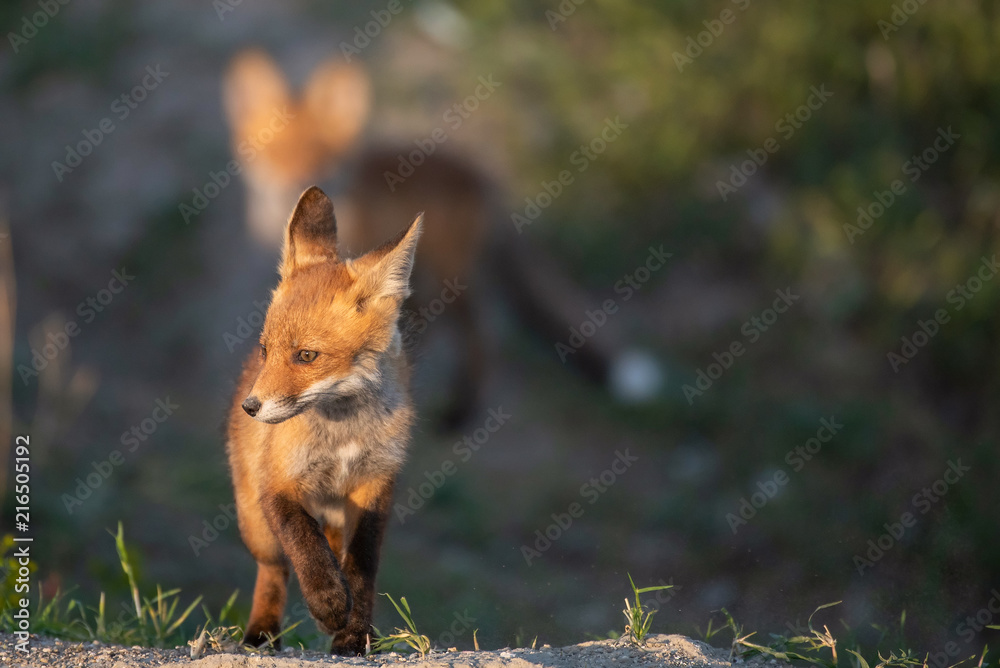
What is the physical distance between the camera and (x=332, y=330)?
303 cm

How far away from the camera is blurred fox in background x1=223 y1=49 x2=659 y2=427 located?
7.75m

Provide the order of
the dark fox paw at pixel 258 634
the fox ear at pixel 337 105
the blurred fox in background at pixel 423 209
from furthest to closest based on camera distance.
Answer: the fox ear at pixel 337 105 → the blurred fox in background at pixel 423 209 → the dark fox paw at pixel 258 634

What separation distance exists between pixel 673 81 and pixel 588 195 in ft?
4.23

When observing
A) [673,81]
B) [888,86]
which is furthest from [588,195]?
[888,86]

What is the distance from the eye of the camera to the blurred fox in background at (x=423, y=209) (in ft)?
A: 25.4

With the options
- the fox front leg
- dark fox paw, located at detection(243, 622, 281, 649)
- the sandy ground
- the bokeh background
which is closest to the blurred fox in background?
the bokeh background

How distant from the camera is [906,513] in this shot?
17.8 ft

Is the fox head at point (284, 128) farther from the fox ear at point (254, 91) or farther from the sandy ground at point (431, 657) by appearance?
the sandy ground at point (431, 657)

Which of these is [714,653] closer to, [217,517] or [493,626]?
[493,626]

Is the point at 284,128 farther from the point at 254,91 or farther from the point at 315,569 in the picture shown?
the point at 315,569

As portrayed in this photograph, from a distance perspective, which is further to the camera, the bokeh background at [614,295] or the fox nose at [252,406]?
the bokeh background at [614,295]

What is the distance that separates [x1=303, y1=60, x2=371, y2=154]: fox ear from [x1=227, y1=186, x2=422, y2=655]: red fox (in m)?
5.27

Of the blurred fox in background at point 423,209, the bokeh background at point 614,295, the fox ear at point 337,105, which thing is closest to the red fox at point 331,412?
the bokeh background at point 614,295

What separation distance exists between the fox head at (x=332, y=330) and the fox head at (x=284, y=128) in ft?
17.0
